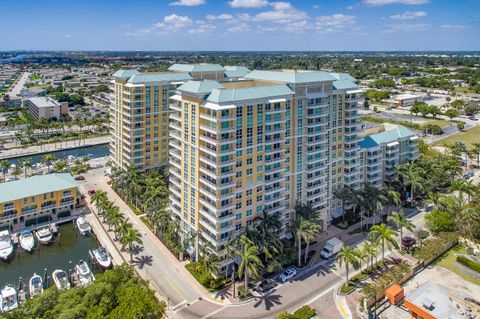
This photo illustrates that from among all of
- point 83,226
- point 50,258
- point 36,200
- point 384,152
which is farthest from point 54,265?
point 384,152

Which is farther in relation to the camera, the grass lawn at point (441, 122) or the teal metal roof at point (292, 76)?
the grass lawn at point (441, 122)

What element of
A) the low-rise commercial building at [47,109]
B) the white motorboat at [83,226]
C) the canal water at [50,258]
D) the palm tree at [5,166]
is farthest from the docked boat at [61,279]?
the low-rise commercial building at [47,109]

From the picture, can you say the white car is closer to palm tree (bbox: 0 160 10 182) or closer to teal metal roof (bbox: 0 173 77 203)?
teal metal roof (bbox: 0 173 77 203)

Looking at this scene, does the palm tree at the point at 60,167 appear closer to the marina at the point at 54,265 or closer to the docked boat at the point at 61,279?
the marina at the point at 54,265

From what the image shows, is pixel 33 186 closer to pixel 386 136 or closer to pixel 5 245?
pixel 5 245

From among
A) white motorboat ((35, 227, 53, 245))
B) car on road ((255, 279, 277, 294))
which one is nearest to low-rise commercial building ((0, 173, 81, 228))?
white motorboat ((35, 227, 53, 245))

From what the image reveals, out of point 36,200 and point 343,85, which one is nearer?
point 343,85

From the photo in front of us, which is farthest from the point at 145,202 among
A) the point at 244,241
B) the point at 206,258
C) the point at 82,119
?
the point at 82,119
